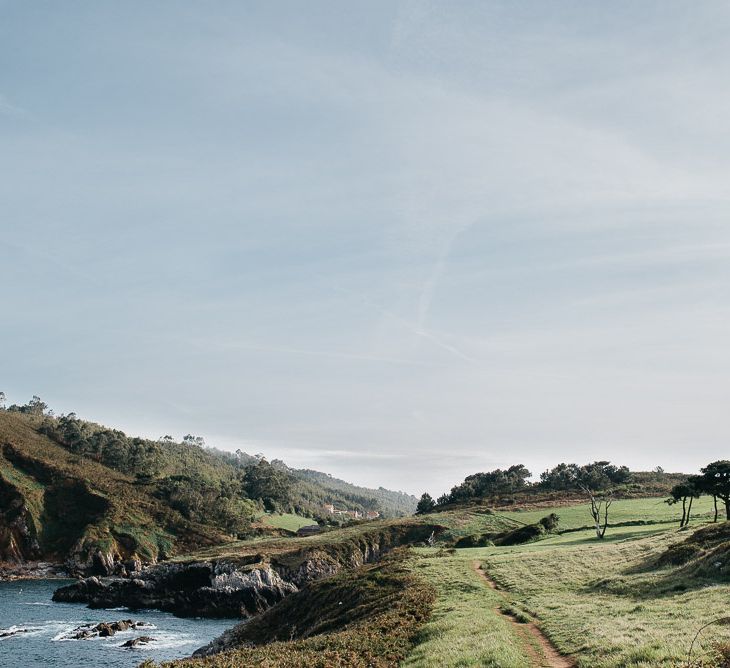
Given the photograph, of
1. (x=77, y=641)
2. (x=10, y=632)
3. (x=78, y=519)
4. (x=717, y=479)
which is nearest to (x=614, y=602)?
(x=717, y=479)

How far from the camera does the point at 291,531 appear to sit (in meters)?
187

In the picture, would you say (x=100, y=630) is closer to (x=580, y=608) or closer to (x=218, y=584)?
(x=218, y=584)

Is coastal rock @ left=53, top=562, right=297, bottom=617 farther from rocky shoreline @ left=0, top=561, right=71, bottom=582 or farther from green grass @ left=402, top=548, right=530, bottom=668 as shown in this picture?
green grass @ left=402, top=548, right=530, bottom=668

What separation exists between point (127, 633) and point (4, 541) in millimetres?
84180

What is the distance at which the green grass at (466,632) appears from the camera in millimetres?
21969

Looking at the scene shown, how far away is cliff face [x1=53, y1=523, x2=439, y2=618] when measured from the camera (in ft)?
298

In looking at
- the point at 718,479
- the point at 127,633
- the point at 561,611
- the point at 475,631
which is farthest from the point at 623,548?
the point at 127,633

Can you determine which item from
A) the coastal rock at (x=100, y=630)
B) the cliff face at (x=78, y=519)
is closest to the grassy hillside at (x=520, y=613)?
the coastal rock at (x=100, y=630)

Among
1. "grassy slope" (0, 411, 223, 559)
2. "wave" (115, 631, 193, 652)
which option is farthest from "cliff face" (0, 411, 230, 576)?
"wave" (115, 631, 193, 652)

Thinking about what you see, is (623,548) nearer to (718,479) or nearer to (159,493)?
A: (718,479)

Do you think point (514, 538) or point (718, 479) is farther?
point (514, 538)

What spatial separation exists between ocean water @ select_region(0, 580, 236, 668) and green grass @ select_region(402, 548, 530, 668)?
117ft

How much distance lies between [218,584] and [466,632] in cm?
7710

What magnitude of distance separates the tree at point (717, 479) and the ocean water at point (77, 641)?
68.2 m
